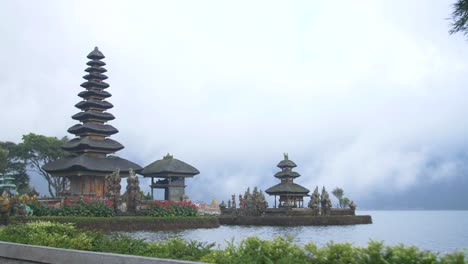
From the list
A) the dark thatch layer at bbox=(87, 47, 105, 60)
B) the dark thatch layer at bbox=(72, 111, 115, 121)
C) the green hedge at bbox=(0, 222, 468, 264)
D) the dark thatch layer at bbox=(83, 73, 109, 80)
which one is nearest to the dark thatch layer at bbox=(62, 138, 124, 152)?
the dark thatch layer at bbox=(72, 111, 115, 121)

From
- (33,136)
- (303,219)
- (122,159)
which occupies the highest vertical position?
(33,136)

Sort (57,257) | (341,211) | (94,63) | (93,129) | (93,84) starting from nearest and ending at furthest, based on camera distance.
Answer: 1. (57,257)
2. (93,129)
3. (341,211)
4. (93,84)
5. (94,63)

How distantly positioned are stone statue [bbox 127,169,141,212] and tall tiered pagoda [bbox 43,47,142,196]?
347 inches

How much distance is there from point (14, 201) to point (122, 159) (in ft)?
78.9

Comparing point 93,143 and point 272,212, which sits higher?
point 93,143

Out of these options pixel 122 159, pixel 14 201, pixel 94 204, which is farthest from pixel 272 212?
pixel 14 201

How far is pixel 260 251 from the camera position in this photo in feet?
27.9

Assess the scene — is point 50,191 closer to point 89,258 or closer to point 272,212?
point 272,212

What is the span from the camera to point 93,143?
5550 centimetres

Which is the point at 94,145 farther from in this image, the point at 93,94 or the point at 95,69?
the point at 95,69

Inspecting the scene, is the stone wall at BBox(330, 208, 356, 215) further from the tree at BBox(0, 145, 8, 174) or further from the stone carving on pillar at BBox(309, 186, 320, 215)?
the tree at BBox(0, 145, 8, 174)

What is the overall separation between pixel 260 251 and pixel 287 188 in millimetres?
54689

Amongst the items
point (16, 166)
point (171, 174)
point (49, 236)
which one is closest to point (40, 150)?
point (16, 166)

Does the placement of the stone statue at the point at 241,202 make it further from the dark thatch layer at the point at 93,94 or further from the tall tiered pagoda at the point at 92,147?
the dark thatch layer at the point at 93,94
